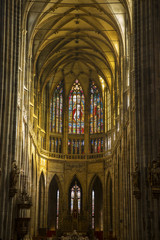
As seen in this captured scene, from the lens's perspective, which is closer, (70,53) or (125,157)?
(125,157)

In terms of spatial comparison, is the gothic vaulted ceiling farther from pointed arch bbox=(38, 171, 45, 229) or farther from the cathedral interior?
pointed arch bbox=(38, 171, 45, 229)

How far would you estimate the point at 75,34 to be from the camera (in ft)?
145

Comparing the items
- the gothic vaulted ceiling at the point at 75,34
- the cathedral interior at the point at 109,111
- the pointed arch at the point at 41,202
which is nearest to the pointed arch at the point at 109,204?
the cathedral interior at the point at 109,111

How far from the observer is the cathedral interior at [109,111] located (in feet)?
80.1

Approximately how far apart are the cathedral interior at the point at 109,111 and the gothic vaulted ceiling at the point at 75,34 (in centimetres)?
9

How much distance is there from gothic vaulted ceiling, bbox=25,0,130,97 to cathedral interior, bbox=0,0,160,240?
9cm

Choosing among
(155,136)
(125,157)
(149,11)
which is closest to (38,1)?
(149,11)

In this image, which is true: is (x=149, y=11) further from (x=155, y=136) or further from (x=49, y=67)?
(x=49, y=67)

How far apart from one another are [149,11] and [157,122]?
6536 millimetres

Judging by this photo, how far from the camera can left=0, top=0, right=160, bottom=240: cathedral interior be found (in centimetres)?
2441

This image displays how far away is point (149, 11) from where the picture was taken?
25.2m

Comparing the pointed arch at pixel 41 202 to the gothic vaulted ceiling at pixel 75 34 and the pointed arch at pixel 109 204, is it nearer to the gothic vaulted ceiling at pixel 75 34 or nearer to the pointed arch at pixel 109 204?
the pointed arch at pixel 109 204

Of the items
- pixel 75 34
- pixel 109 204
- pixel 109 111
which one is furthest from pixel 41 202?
pixel 75 34

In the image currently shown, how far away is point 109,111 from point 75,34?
1026 centimetres
